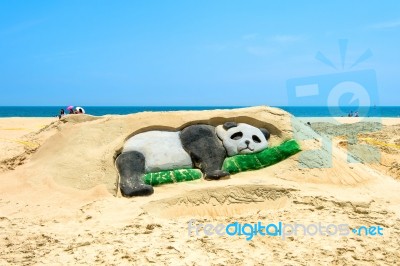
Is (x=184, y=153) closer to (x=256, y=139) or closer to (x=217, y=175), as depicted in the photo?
(x=217, y=175)

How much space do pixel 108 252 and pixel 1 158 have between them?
4.23 meters

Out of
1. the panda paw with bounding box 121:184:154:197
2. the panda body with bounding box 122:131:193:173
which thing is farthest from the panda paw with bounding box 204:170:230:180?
the panda paw with bounding box 121:184:154:197

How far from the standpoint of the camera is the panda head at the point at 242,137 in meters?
6.73

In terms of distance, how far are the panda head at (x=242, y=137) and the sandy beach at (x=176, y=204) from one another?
200 mm

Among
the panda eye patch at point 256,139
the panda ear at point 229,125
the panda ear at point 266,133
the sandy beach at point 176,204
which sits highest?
the panda ear at point 229,125

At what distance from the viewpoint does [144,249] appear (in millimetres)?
4008

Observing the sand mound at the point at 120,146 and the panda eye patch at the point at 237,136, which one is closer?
the sand mound at the point at 120,146

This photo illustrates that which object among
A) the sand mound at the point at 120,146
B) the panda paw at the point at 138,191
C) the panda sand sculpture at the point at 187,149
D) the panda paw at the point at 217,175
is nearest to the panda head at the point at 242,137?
the panda sand sculpture at the point at 187,149

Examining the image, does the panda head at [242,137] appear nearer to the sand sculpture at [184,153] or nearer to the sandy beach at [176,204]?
the sand sculpture at [184,153]

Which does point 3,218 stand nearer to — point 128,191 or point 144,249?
point 128,191

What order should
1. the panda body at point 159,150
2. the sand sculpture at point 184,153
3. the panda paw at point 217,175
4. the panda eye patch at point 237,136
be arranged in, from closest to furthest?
the sand sculpture at point 184,153, the panda paw at point 217,175, the panda body at point 159,150, the panda eye patch at point 237,136

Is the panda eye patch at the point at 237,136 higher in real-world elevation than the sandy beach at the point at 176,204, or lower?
higher

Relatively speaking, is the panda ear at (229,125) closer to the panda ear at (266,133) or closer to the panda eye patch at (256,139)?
the panda eye patch at (256,139)

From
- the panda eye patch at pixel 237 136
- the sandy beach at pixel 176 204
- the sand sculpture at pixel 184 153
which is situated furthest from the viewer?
the panda eye patch at pixel 237 136
